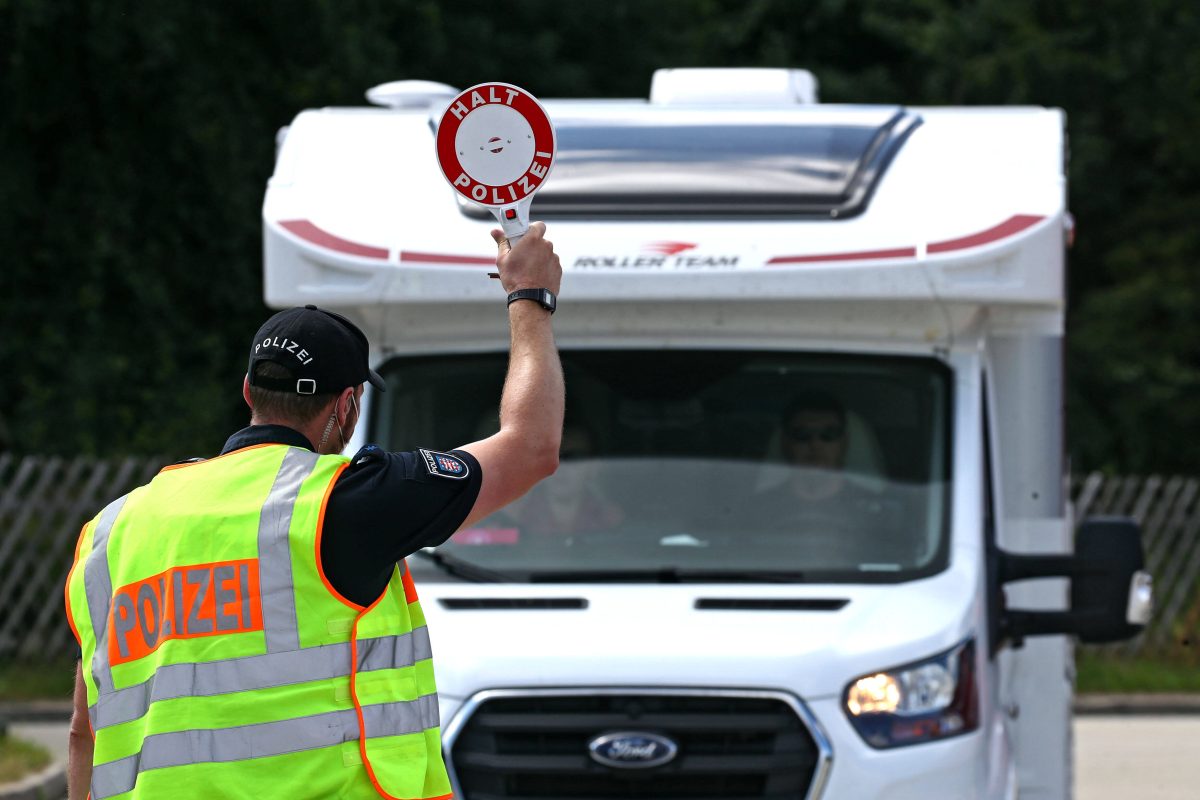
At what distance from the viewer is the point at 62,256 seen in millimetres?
15656

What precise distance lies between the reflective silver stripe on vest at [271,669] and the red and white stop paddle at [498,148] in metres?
0.81

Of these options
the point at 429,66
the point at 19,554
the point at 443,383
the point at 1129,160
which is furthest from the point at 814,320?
the point at 1129,160

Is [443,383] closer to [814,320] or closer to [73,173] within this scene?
[814,320]

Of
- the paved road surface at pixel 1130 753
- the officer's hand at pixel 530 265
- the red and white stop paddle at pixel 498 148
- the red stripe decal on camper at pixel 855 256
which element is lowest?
the paved road surface at pixel 1130 753

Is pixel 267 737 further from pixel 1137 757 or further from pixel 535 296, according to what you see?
pixel 1137 757

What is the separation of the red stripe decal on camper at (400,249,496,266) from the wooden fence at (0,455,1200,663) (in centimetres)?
942

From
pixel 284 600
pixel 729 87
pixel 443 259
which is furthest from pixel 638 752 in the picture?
pixel 729 87

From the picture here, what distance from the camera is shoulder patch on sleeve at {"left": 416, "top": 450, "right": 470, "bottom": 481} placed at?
3.08 meters

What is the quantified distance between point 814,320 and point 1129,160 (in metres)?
17.6

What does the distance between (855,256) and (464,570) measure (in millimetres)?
1290

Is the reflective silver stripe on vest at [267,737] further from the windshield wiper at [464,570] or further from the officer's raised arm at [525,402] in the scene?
the windshield wiper at [464,570]

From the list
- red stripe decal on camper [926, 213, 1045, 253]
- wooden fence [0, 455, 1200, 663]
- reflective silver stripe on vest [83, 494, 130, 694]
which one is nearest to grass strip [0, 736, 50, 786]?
wooden fence [0, 455, 1200, 663]

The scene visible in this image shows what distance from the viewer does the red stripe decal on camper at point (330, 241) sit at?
509 centimetres

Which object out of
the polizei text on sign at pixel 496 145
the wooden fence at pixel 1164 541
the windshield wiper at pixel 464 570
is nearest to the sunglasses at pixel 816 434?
the windshield wiper at pixel 464 570
